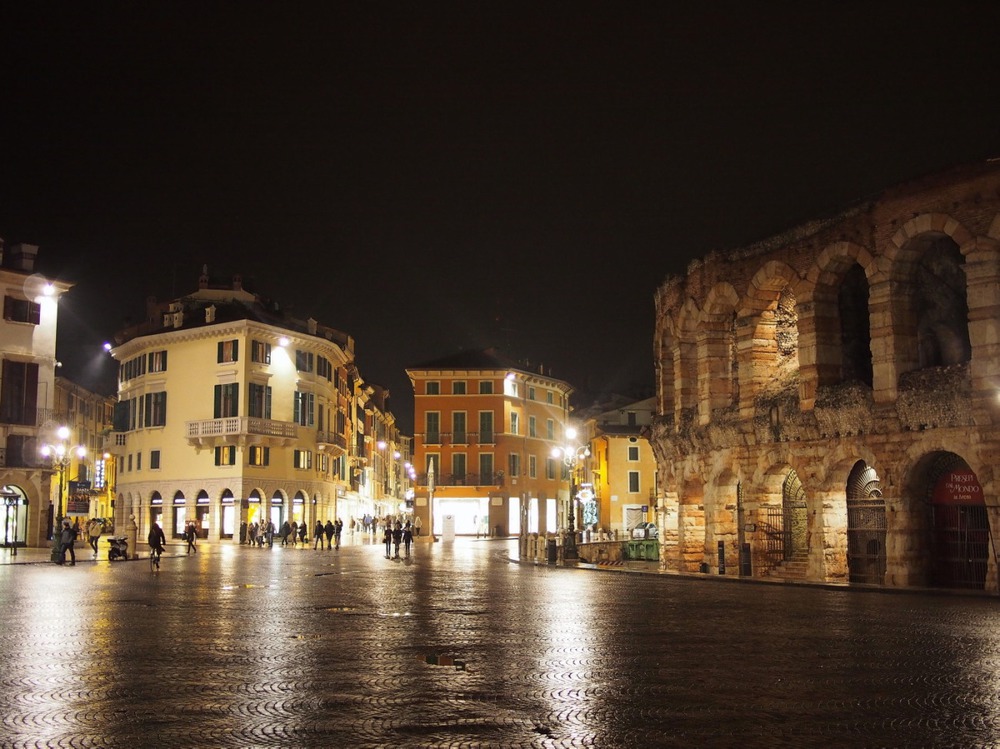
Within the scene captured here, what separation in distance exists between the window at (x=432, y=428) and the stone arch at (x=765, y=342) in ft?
162

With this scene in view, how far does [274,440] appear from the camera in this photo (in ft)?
199

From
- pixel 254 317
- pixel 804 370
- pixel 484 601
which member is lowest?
pixel 484 601

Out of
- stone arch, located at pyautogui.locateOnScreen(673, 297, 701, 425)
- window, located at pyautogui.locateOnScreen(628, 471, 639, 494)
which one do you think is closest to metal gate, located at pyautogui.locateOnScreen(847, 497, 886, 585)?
stone arch, located at pyautogui.locateOnScreen(673, 297, 701, 425)

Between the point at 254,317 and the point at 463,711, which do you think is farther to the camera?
the point at 254,317

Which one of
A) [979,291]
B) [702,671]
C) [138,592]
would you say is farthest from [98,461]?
[702,671]

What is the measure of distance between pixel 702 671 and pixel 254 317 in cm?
5375

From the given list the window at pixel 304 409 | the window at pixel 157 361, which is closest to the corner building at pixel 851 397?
the window at pixel 304 409

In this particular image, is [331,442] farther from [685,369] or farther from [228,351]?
[685,369]

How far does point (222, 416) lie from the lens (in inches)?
2339

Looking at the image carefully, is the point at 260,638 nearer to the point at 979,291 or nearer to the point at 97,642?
the point at 97,642

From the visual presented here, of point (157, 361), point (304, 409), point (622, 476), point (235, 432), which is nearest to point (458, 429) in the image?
point (622, 476)

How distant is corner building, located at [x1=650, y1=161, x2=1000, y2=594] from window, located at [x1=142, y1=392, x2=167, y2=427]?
36.7 m

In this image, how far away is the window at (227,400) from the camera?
194ft

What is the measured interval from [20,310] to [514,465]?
41.4m
